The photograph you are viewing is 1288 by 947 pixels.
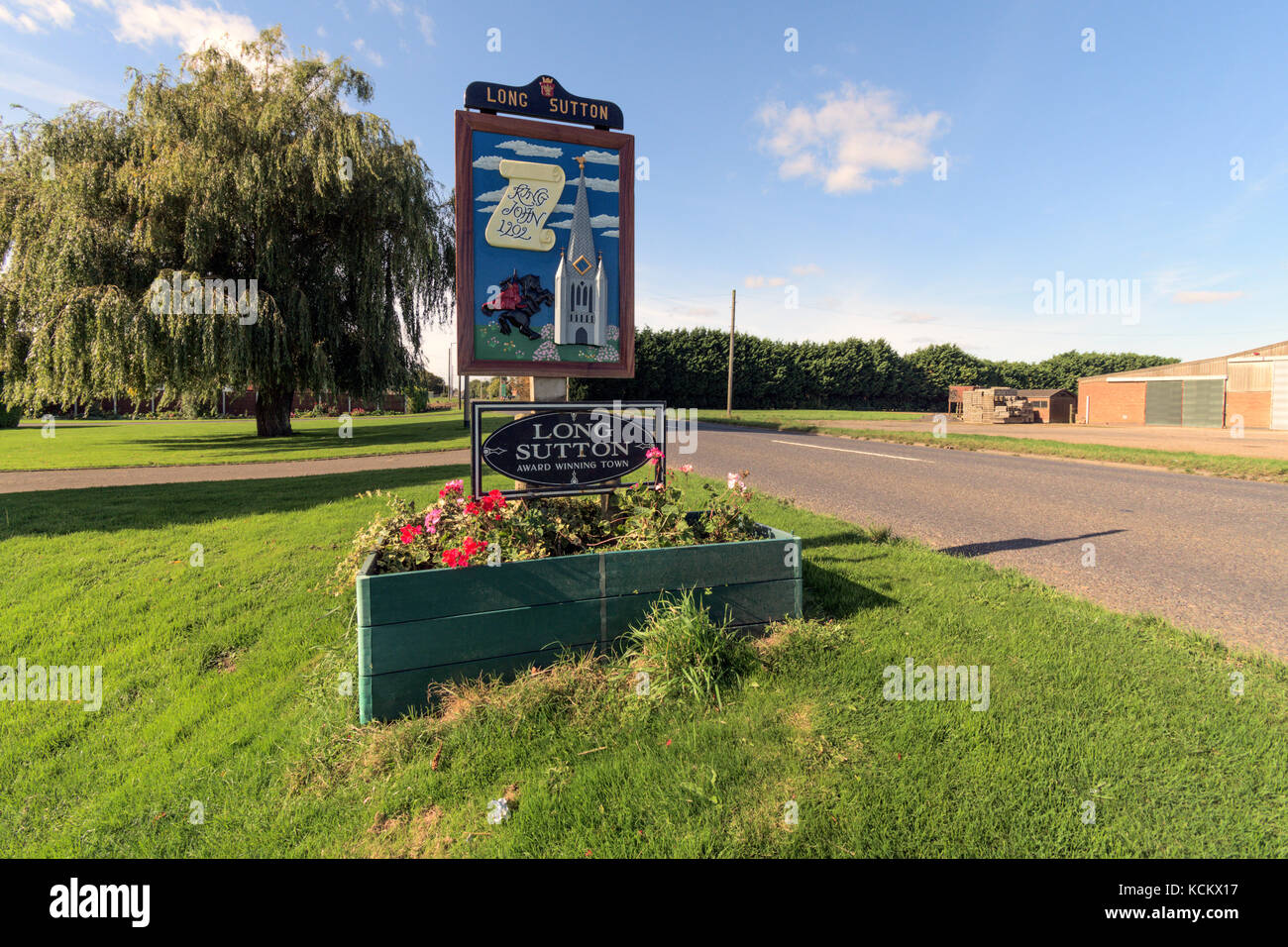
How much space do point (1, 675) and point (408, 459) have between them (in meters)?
10.5

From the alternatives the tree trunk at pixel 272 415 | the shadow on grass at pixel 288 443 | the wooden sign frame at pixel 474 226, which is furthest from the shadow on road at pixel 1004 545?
the tree trunk at pixel 272 415

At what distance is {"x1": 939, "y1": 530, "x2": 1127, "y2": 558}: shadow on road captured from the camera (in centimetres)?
609

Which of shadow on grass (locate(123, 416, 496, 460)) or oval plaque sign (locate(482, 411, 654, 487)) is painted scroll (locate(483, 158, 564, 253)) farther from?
shadow on grass (locate(123, 416, 496, 460))

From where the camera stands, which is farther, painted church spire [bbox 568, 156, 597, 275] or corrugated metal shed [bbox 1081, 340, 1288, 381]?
corrugated metal shed [bbox 1081, 340, 1288, 381]

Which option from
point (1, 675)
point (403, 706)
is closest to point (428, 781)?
point (403, 706)

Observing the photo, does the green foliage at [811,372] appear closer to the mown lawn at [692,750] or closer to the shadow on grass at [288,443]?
the shadow on grass at [288,443]

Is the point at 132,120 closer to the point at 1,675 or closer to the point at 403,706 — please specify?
the point at 1,675

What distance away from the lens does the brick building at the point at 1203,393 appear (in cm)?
3002

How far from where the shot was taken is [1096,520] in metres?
7.58

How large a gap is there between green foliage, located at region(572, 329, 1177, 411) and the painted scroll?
37837 millimetres

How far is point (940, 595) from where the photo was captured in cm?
455

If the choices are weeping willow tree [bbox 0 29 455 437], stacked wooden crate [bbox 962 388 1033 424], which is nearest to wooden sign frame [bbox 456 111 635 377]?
weeping willow tree [bbox 0 29 455 437]

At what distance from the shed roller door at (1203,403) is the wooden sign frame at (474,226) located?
41.7 metres

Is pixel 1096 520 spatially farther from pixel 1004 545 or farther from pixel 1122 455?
pixel 1122 455
